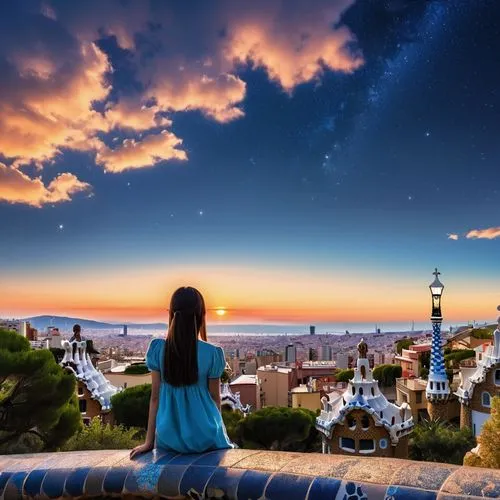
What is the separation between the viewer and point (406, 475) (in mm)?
1592

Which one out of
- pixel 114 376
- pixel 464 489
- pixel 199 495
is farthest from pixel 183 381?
pixel 114 376

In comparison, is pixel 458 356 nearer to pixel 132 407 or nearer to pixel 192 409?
pixel 132 407

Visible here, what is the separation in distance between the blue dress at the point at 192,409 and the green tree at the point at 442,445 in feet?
52.4

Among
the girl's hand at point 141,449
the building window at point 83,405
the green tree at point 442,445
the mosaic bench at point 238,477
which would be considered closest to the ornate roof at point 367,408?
the green tree at point 442,445

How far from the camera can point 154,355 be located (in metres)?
2.51

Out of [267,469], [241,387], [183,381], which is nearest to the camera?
[267,469]

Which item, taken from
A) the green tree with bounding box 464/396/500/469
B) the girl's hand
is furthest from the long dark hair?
the green tree with bounding box 464/396/500/469

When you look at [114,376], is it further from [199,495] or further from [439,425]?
[199,495]

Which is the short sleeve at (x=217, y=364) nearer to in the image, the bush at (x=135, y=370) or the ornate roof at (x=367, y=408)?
the ornate roof at (x=367, y=408)

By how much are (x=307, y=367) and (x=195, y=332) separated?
41.0 meters

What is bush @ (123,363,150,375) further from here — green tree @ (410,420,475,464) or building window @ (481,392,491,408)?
building window @ (481,392,491,408)

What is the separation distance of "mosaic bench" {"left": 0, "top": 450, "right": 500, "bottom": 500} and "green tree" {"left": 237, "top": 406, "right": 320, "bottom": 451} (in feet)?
54.9

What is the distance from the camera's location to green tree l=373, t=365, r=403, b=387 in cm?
3216

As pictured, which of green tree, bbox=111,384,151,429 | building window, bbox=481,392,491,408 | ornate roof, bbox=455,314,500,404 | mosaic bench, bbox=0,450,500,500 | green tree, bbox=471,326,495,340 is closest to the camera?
mosaic bench, bbox=0,450,500,500
